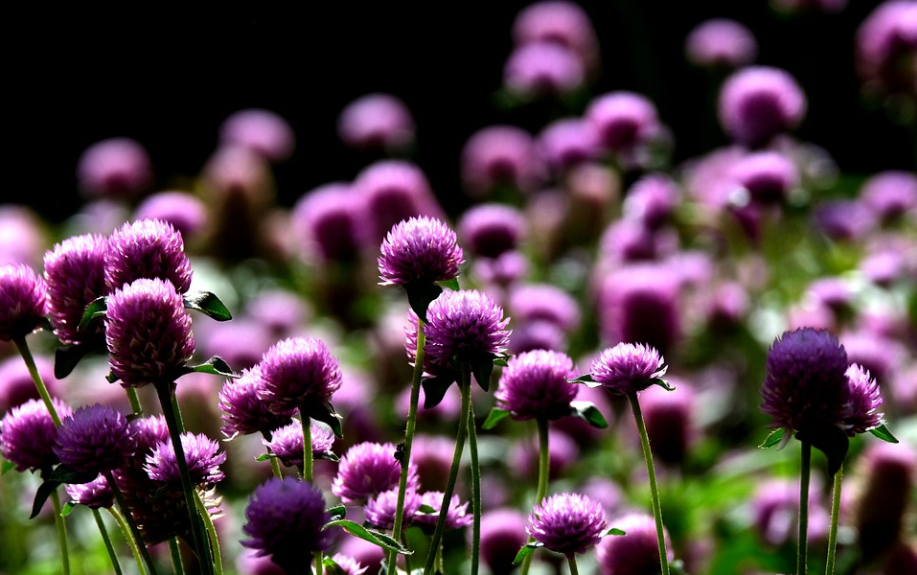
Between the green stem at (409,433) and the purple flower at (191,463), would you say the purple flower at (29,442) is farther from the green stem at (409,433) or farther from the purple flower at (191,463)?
the green stem at (409,433)

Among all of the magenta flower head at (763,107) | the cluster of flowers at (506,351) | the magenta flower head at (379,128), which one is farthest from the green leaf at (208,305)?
the magenta flower head at (379,128)

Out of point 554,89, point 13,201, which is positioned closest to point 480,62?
point 13,201

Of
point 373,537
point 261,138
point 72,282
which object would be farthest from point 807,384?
point 261,138

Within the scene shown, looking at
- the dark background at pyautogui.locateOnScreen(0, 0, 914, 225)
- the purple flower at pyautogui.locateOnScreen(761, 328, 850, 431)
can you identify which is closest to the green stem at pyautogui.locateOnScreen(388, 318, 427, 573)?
the purple flower at pyautogui.locateOnScreen(761, 328, 850, 431)

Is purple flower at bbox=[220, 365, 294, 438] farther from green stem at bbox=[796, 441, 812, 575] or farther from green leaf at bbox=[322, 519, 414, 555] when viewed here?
green stem at bbox=[796, 441, 812, 575]

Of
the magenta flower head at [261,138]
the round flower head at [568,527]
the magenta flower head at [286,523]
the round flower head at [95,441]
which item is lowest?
the magenta flower head at [286,523]

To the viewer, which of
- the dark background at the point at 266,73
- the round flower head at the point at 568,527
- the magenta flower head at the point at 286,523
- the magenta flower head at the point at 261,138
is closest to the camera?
the magenta flower head at the point at 286,523
